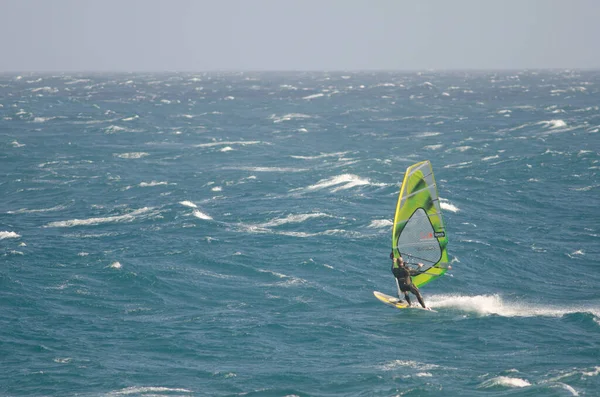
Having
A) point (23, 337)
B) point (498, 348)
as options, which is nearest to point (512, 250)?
point (498, 348)

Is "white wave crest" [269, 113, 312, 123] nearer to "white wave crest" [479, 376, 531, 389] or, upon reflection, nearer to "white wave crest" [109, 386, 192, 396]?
"white wave crest" [109, 386, 192, 396]

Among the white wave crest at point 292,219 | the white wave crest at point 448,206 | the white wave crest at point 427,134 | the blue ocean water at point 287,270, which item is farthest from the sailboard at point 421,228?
the white wave crest at point 427,134

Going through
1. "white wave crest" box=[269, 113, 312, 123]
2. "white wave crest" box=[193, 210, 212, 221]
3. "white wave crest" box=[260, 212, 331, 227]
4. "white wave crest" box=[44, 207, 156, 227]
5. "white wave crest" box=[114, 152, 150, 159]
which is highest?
"white wave crest" box=[269, 113, 312, 123]

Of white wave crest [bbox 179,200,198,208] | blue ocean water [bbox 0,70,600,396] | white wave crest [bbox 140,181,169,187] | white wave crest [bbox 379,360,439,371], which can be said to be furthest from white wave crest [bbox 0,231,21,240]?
white wave crest [bbox 379,360,439,371]

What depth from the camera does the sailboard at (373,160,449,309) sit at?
110 ft

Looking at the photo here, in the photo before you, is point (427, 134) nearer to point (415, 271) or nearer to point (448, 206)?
point (448, 206)

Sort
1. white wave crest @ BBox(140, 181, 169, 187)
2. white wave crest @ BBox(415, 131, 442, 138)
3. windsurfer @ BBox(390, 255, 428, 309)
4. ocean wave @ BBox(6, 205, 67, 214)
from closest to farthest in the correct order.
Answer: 1. windsurfer @ BBox(390, 255, 428, 309)
2. ocean wave @ BBox(6, 205, 67, 214)
3. white wave crest @ BBox(140, 181, 169, 187)
4. white wave crest @ BBox(415, 131, 442, 138)

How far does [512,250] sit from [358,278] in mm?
9578

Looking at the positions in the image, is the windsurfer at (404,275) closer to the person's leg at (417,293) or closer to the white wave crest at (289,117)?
the person's leg at (417,293)

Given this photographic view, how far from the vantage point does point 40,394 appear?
26.6 metres

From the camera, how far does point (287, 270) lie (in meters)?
41.9

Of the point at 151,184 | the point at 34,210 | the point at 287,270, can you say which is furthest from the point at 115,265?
the point at 151,184

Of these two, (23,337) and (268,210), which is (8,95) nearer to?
(268,210)

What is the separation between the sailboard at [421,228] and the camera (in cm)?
3350
